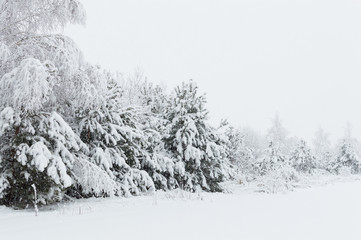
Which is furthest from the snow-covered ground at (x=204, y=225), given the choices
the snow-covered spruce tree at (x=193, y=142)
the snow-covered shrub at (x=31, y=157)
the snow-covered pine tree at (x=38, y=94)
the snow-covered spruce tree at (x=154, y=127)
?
the snow-covered spruce tree at (x=193, y=142)

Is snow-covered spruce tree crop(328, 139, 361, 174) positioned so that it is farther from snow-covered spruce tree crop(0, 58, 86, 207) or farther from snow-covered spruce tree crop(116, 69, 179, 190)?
snow-covered spruce tree crop(0, 58, 86, 207)

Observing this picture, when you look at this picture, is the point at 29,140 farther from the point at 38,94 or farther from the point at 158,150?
the point at 158,150

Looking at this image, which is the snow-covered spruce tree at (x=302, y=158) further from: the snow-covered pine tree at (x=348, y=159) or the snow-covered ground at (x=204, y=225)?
the snow-covered ground at (x=204, y=225)

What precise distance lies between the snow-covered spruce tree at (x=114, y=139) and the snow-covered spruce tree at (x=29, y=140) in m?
2.14

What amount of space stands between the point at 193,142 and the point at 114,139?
587 cm

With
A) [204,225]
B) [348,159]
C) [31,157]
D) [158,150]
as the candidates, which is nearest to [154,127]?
[158,150]

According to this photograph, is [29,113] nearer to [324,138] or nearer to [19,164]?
[19,164]

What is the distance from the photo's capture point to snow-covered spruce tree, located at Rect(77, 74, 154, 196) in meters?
9.90

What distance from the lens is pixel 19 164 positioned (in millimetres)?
6977

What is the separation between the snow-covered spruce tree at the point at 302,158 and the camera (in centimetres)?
3647

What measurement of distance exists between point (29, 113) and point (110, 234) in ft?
15.7

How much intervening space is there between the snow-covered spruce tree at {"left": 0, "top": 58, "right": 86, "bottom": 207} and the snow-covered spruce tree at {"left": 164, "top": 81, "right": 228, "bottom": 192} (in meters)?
7.85

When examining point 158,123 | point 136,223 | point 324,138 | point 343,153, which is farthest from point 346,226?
point 324,138

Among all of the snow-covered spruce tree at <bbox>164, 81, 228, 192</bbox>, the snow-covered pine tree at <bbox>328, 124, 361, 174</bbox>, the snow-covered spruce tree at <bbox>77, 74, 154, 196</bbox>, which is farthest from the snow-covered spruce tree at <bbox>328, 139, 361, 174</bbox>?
the snow-covered spruce tree at <bbox>77, 74, 154, 196</bbox>
